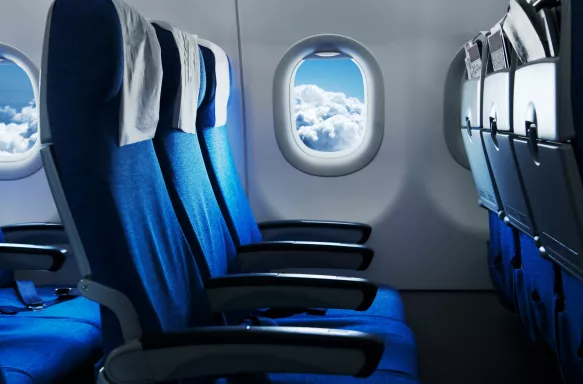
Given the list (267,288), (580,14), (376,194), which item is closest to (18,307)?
(267,288)

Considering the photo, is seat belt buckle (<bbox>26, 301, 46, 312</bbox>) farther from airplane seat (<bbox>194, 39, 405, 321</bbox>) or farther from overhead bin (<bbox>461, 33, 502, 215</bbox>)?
overhead bin (<bbox>461, 33, 502, 215</bbox>)

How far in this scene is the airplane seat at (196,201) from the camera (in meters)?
1.83

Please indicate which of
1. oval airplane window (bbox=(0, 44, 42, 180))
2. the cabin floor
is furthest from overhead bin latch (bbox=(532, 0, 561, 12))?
oval airplane window (bbox=(0, 44, 42, 180))

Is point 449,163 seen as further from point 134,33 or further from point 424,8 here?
point 134,33

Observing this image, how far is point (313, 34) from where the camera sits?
296 cm

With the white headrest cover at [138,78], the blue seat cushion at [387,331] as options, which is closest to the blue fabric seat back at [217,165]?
the blue seat cushion at [387,331]

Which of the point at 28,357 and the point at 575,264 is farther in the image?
the point at 28,357

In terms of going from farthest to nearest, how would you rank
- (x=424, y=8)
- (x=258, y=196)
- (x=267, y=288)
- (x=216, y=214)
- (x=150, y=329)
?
(x=258, y=196) < (x=424, y=8) < (x=216, y=214) < (x=267, y=288) < (x=150, y=329)

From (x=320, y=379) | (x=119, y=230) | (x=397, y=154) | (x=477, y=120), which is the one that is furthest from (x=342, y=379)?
(x=397, y=154)

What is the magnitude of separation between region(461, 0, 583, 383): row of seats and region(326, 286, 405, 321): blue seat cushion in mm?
428

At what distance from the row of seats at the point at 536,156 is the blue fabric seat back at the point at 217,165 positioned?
3.12 feet

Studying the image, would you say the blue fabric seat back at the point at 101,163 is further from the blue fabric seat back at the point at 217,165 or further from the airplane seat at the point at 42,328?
the blue fabric seat back at the point at 217,165

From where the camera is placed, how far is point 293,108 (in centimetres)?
308

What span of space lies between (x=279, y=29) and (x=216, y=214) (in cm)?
112
